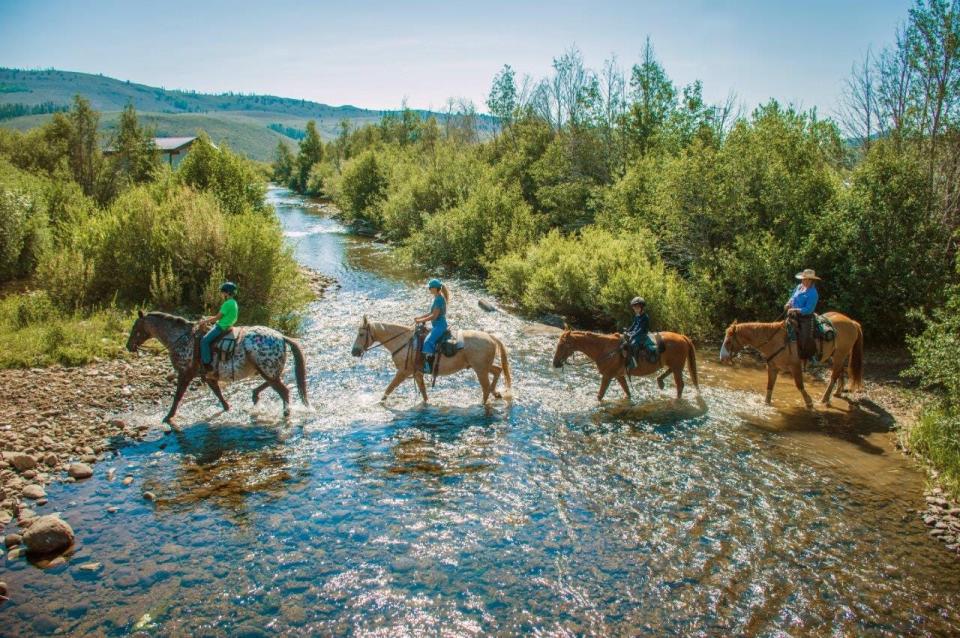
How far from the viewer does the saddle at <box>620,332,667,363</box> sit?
1203 centimetres

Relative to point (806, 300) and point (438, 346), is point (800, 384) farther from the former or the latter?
point (438, 346)

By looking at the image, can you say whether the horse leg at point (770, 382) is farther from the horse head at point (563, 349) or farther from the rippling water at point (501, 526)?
the horse head at point (563, 349)

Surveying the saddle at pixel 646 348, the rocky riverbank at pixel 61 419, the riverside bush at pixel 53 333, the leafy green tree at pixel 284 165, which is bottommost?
the rocky riverbank at pixel 61 419

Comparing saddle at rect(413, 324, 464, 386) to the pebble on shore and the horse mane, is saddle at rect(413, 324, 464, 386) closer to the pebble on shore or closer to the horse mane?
the horse mane

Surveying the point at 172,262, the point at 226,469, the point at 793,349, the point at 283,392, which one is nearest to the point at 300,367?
the point at 283,392

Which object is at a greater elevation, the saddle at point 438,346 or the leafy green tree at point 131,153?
the leafy green tree at point 131,153

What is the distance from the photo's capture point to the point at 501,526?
7754 millimetres

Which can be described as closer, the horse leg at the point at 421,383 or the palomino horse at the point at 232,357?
the palomino horse at the point at 232,357

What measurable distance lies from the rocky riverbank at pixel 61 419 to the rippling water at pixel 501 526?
55 cm

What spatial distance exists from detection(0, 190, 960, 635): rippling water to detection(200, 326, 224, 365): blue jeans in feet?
4.07

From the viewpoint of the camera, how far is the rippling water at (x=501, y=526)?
6109 mm

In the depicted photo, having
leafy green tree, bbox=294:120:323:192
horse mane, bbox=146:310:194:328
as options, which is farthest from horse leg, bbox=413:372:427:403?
leafy green tree, bbox=294:120:323:192

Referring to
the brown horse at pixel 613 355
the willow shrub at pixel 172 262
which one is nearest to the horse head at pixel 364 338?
the brown horse at pixel 613 355

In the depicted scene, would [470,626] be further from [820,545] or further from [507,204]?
[507,204]
